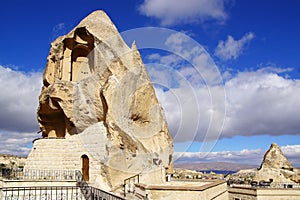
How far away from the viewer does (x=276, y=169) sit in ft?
115

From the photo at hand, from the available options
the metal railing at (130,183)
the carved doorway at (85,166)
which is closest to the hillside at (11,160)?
the carved doorway at (85,166)

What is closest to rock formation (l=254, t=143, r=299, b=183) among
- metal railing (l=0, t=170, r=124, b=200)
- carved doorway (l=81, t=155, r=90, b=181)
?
carved doorway (l=81, t=155, r=90, b=181)

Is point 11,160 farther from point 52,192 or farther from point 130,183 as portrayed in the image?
point 52,192

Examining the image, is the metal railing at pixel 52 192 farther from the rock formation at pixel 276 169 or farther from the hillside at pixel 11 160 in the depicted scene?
the rock formation at pixel 276 169

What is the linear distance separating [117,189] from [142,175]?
2814 mm

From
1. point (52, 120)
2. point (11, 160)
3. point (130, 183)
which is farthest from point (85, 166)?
point (11, 160)

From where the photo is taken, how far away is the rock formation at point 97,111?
924 inches

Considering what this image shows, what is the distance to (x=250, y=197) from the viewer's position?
2472cm

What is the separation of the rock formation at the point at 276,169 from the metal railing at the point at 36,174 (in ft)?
69.8

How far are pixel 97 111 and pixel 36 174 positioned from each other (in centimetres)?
649

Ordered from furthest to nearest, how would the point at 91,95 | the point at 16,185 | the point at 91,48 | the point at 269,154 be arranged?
the point at 269,154
the point at 91,48
the point at 91,95
the point at 16,185

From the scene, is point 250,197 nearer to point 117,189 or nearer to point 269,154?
point 117,189

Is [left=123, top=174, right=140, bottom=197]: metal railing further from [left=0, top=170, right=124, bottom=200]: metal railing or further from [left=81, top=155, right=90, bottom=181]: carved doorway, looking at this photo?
[left=81, top=155, right=90, bottom=181]: carved doorway

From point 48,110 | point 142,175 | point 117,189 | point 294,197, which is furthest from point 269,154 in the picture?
point 48,110
